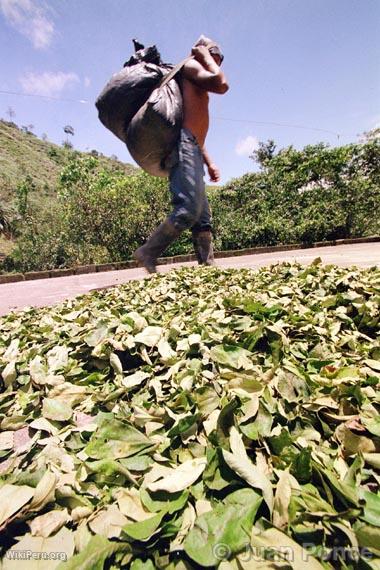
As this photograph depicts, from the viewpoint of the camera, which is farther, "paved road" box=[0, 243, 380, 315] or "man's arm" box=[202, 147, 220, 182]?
"man's arm" box=[202, 147, 220, 182]

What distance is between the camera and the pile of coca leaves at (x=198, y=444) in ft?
1.71

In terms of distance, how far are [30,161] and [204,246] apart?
63754 millimetres

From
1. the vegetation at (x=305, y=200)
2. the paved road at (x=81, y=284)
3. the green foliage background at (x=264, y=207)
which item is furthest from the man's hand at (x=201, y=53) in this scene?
the vegetation at (x=305, y=200)

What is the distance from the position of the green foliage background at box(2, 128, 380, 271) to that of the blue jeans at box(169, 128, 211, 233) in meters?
6.00

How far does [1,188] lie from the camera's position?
114 ft

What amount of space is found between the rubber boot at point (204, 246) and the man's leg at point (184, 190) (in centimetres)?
51

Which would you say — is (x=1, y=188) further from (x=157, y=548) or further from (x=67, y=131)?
(x=67, y=131)

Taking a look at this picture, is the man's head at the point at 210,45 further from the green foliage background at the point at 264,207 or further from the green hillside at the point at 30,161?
the green hillside at the point at 30,161

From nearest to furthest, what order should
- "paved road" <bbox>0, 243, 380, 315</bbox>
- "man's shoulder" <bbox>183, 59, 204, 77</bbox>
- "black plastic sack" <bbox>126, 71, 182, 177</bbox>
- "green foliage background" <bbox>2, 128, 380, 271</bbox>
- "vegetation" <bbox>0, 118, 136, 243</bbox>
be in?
"black plastic sack" <bbox>126, 71, 182, 177</bbox> → "man's shoulder" <bbox>183, 59, 204, 77</bbox> → "paved road" <bbox>0, 243, 380, 315</bbox> → "green foliage background" <bbox>2, 128, 380, 271</bbox> → "vegetation" <bbox>0, 118, 136, 243</bbox>

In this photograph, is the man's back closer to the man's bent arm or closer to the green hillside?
the man's bent arm

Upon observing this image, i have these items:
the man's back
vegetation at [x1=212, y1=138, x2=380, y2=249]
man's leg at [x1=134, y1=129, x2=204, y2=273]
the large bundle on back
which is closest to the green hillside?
vegetation at [x1=212, y1=138, x2=380, y2=249]

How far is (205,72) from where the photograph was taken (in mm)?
2811

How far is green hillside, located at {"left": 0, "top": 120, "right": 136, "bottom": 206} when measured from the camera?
47.7 meters

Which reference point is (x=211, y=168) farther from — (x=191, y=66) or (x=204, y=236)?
(x=191, y=66)
